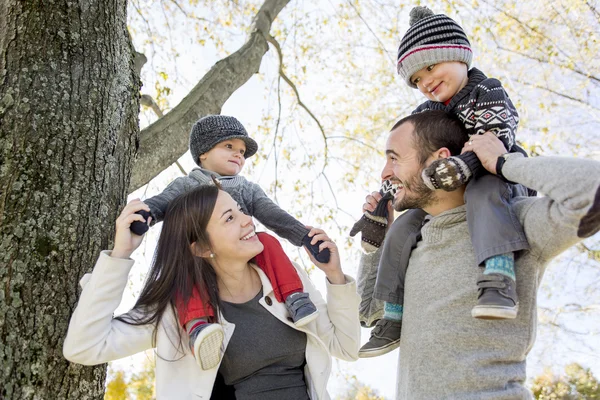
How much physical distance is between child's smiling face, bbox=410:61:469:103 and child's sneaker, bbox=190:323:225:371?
4.45ft

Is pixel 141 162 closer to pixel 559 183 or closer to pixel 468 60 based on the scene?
pixel 468 60

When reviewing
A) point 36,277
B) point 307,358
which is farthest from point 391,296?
point 36,277

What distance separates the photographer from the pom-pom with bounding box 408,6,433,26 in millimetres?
2707

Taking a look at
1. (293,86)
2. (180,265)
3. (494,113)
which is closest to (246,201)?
(180,265)

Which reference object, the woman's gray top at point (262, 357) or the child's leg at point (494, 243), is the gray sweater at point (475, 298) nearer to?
the child's leg at point (494, 243)

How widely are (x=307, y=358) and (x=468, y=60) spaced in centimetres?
147

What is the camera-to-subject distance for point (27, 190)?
2281 mm

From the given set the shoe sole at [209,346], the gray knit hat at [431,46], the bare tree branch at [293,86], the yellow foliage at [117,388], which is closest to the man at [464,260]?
the gray knit hat at [431,46]

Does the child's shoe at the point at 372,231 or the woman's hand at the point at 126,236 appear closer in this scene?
the woman's hand at the point at 126,236

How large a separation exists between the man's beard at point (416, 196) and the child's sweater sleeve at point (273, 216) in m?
0.62

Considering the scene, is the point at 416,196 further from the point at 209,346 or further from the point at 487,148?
the point at 209,346

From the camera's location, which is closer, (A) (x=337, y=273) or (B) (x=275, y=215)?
(A) (x=337, y=273)

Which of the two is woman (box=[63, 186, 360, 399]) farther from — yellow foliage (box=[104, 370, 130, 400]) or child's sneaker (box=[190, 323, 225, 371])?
yellow foliage (box=[104, 370, 130, 400])

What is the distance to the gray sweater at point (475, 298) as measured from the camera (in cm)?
181
